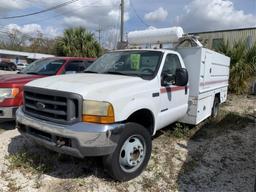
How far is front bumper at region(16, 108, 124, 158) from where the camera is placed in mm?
2881

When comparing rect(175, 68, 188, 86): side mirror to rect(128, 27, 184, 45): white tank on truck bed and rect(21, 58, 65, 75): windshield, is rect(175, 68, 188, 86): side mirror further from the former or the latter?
rect(21, 58, 65, 75): windshield

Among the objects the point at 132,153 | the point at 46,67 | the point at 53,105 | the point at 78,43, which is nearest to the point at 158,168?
the point at 132,153

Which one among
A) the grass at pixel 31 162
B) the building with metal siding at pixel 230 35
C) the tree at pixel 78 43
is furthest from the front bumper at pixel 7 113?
the building with metal siding at pixel 230 35

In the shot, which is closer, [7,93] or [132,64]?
[132,64]

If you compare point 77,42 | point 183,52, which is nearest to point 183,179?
point 183,52

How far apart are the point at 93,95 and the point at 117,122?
46 centimetres

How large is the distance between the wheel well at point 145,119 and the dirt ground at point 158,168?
2.17ft

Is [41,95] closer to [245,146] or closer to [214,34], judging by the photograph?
[245,146]

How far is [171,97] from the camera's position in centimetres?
430

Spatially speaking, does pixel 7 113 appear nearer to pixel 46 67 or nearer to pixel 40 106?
pixel 46 67

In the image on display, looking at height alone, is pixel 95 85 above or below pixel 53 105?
above

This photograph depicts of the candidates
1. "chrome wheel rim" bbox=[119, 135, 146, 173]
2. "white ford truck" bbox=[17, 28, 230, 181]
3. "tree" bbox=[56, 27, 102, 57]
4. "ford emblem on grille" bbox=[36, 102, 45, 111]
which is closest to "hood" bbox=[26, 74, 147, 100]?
"white ford truck" bbox=[17, 28, 230, 181]

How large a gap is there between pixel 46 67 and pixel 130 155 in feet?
12.7

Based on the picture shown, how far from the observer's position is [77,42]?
2095cm
